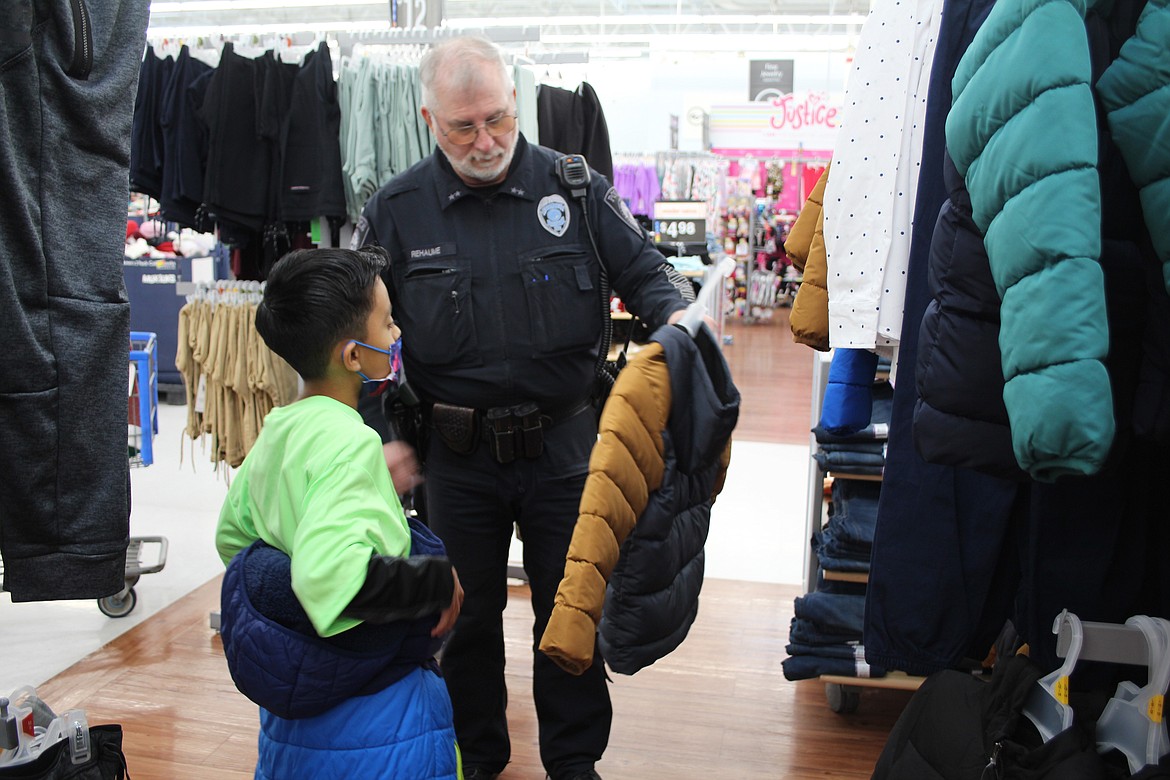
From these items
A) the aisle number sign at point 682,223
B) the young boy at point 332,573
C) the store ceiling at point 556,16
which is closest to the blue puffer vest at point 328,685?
the young boy at point 332,573

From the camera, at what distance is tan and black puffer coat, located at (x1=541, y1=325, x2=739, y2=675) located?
5.57 ft

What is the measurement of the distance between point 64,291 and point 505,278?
104cm

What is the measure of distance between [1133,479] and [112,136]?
1.79m

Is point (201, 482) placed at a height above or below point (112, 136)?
below

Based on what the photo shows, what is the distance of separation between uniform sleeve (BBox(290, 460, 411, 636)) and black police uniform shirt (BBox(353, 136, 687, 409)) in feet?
3.30

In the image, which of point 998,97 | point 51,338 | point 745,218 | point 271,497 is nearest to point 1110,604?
point 998,97

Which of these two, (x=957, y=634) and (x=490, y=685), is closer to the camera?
(x=957, y=634)

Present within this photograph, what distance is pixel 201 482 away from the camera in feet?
19.4

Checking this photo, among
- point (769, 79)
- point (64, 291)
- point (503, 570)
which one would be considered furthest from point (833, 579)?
point (769, 79)

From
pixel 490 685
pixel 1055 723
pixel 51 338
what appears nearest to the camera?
pixel 1055 723

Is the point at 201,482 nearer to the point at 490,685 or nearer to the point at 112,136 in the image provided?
the point at 490,685

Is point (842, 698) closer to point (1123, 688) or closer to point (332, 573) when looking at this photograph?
point (1123, 688)

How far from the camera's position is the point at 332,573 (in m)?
1.49

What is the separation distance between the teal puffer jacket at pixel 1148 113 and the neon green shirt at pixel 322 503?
3.69ft
